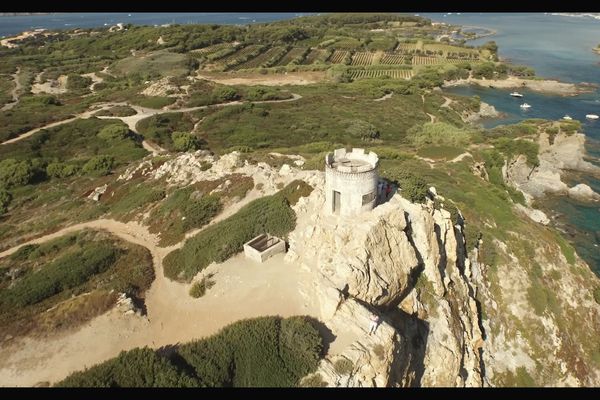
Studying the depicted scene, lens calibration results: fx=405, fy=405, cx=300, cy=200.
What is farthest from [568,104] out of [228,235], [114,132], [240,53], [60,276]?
[60,276]

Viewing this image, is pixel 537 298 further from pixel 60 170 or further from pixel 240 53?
pixel 240 53

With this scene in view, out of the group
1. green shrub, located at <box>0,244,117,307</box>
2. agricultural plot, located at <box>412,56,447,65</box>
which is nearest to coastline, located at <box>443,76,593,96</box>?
agricultural plot, located at <box>412,56,447,65</box>

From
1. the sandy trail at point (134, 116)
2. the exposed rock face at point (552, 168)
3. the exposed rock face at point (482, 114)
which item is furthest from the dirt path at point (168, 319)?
the exposed rock face at point (482, 114)

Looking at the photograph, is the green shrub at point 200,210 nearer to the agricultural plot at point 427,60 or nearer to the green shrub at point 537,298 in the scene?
the green shrub at point 537,298

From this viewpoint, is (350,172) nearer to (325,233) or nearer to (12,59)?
(325,233)

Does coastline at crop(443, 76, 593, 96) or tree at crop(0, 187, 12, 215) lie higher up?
tree at crop(0, 187, 12, 215)

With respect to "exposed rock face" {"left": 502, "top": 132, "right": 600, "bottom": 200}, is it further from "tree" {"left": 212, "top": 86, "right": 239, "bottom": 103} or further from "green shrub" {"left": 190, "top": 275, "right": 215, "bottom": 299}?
"tree" {"left": 212, "top": 86, "right": 239, "bottom": 103}
